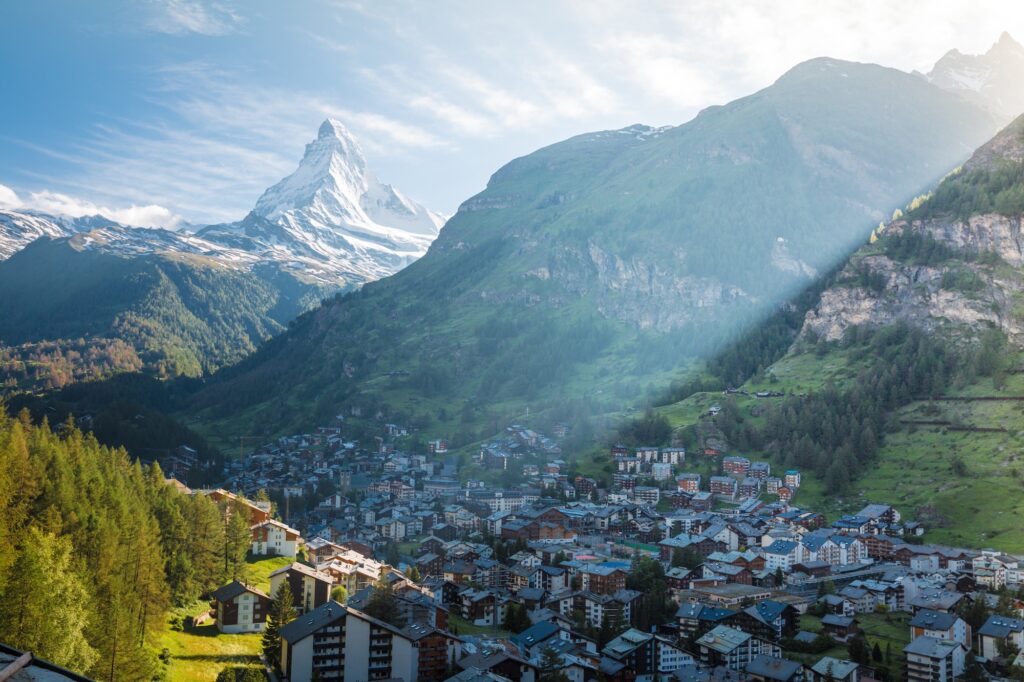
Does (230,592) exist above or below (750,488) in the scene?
above

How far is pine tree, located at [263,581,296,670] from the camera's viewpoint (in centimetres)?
6538

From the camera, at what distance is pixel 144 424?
195125 mm

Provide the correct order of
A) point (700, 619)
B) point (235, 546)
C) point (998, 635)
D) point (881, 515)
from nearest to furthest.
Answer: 1. point (998, 635)
2. point (235, 546)
3. point (700, 619)
4. point (881, 515)

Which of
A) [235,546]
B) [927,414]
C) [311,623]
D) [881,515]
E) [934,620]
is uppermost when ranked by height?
[927,414]

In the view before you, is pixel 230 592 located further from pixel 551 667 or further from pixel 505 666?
pixel 551 667

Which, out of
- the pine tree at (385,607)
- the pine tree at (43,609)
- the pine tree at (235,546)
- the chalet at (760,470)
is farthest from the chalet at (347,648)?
the chalet at (760,470)

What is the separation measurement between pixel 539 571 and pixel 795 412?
88841 mm

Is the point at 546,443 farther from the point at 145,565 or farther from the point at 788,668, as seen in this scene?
the point at 145,565

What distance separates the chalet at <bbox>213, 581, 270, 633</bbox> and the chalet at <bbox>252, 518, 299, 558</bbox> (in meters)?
28.8

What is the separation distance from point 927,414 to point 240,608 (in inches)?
5435

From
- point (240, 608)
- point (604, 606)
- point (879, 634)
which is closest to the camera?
point (240, 608)

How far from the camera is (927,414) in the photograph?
157375 mm

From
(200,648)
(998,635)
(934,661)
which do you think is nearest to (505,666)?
(200,648)

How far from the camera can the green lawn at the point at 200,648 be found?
57688mm
